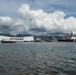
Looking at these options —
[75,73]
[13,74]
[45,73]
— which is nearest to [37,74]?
[45,73]

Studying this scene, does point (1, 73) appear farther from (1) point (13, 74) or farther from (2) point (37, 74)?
(2) point (37, 74)

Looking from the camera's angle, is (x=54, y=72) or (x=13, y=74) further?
(x=54, y=72)

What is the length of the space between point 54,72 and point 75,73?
367 centimetres

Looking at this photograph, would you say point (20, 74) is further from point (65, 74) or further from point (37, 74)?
point (65, 74)

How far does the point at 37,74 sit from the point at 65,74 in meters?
4.74

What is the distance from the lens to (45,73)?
37.3 meters

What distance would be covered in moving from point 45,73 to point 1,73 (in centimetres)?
746

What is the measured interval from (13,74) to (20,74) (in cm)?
115

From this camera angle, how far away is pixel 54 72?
38469mm

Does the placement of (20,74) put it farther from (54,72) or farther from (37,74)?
(54,72)

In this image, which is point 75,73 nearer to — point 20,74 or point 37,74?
point 37,74

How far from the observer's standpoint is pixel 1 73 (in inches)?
1454

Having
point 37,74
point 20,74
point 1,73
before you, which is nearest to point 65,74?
point 37,74

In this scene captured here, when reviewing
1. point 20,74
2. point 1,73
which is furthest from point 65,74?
point 1,73
